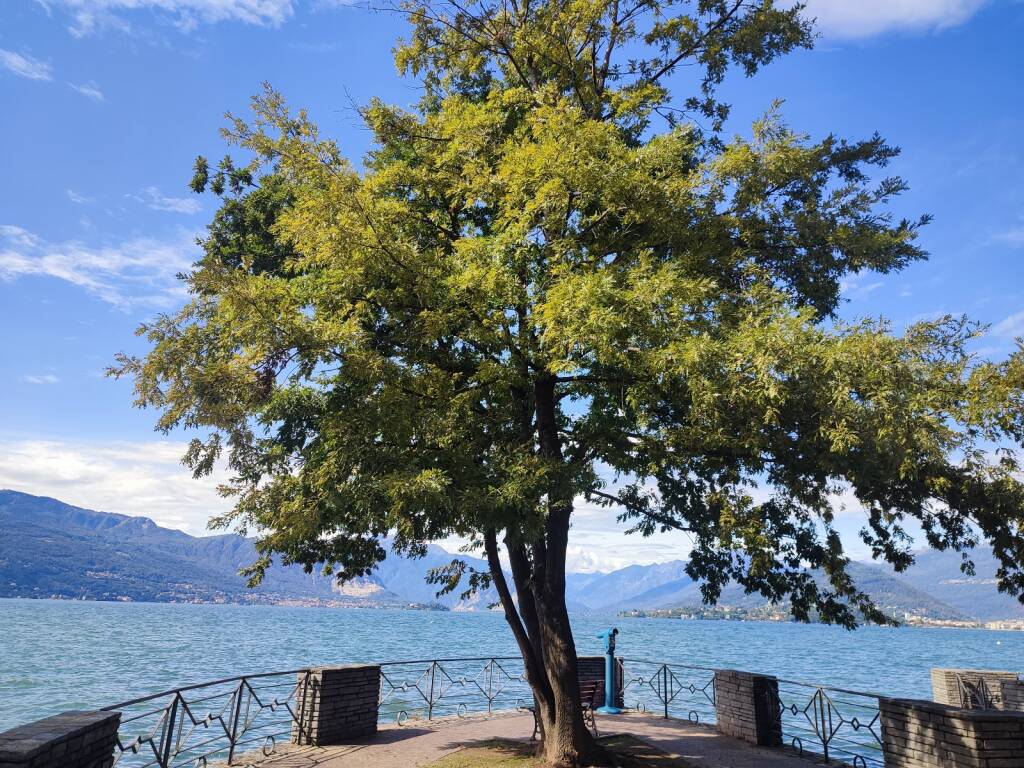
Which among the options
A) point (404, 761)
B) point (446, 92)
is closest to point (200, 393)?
point (404, 761)

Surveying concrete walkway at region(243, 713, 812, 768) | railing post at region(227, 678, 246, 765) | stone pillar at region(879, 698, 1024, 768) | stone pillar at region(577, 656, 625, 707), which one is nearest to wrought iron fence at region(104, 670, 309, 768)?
railing post at region(227, 678, 246, 765)

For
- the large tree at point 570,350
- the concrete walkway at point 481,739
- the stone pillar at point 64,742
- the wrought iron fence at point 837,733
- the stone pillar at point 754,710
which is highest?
the large tree at point 570,350

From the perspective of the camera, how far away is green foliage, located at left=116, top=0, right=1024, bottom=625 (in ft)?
23.4

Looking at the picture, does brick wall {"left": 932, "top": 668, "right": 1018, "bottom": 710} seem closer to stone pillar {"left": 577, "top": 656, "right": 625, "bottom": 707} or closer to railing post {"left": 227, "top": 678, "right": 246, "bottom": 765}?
stone pillar {"left": 577, "top": 656, "right": 625, "bottom": 707}

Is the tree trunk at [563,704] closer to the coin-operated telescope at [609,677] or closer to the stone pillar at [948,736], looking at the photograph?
the stone pillar at [948,736]

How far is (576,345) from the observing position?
7727 millimetres

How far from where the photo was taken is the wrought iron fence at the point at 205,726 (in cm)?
873

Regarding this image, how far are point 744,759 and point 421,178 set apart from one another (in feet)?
36.4

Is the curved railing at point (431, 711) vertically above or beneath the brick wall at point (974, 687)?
beneath

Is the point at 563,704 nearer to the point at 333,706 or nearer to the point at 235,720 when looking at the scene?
the point at 333,706

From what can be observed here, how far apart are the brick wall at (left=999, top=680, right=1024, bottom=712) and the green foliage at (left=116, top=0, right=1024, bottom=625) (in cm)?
799

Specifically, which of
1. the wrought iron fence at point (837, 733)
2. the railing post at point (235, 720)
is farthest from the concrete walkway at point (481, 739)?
the wrought iron fence at point (837, 733)

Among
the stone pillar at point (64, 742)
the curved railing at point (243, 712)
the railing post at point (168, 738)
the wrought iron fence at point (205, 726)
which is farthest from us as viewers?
the curved railing at point (243, 712)

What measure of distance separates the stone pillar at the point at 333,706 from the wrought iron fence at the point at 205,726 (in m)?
0.18
